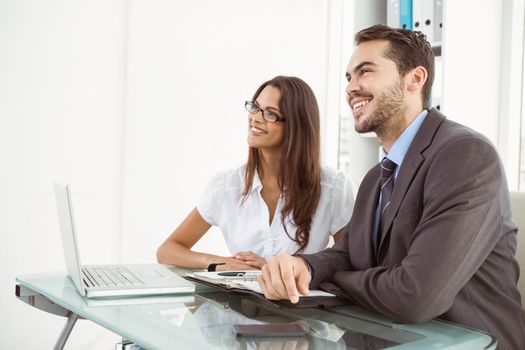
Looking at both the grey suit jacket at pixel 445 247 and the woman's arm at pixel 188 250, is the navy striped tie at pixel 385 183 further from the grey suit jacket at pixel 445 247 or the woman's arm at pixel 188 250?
the woman's arm at pixel 188 250

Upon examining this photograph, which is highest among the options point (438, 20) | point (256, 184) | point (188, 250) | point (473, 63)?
point (438, 20)

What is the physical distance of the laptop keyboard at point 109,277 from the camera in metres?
1.42

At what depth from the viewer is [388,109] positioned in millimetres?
1630

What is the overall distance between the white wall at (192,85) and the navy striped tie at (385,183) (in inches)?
78.8

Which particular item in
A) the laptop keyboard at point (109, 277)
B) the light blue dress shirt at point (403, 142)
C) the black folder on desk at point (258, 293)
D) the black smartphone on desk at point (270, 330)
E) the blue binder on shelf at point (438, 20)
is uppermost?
the blue binder on shelf at point (438, 20)

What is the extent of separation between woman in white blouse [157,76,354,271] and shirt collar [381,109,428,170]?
0.69 meters

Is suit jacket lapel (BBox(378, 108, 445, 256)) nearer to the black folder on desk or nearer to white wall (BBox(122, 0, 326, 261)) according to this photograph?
the black folder on desk

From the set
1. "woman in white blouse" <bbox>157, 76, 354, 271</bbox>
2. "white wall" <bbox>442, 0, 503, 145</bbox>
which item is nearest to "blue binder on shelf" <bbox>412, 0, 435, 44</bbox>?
"white wall" <bbox>442, 0, 503, 145</bbox>

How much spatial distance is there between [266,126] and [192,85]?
130 centimetres

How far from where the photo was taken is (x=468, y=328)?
1.22m

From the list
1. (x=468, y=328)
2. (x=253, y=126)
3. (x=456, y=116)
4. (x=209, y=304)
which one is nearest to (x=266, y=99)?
(x=253, y=126)

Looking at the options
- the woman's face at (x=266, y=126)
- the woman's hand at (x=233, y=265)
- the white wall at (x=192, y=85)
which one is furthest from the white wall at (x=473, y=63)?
the white wall at (x=192, y=85)

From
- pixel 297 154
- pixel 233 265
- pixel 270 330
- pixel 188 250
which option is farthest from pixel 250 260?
pixel 270 330

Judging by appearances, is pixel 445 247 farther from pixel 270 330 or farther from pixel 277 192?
pixel 277 192
